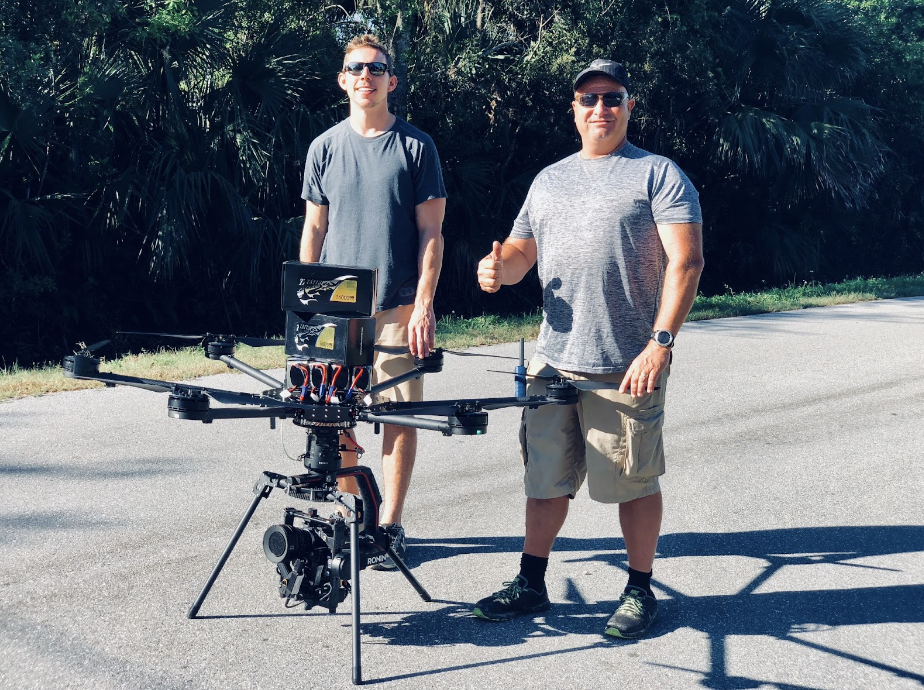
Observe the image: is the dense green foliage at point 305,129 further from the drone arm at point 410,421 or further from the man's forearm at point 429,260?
the drone arm at point 410,421

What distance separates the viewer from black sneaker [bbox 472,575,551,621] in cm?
399

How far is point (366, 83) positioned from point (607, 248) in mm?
1304

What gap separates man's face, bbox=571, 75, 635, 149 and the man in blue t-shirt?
2.76 ft

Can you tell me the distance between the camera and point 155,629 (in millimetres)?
3803

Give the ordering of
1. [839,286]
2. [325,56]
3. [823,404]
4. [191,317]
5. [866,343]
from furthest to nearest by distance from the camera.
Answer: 1. [839,286]
2. [191,317]
3. [325,56]
4. [866,343]
5. [823,404]

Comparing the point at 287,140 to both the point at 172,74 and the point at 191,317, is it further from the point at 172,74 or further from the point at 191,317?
the point at 191,317

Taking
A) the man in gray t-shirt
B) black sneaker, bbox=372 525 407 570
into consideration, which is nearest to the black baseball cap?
the man in gray t-shirt

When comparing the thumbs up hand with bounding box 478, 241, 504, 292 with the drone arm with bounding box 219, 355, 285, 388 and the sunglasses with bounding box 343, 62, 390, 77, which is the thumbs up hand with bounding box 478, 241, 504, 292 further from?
the sunglasses with bounding box 343, 62, 390, 77

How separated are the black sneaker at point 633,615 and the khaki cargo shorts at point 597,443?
0.37 meters

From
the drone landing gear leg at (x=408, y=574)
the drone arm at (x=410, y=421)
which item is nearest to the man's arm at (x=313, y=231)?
the drone landing gear leg at (x=408, y=574)

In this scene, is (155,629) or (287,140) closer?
(155,629)

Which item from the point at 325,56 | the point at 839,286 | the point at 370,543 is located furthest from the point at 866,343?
the point at 370,543

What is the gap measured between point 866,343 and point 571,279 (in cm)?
806

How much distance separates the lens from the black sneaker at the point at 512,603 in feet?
13.1
